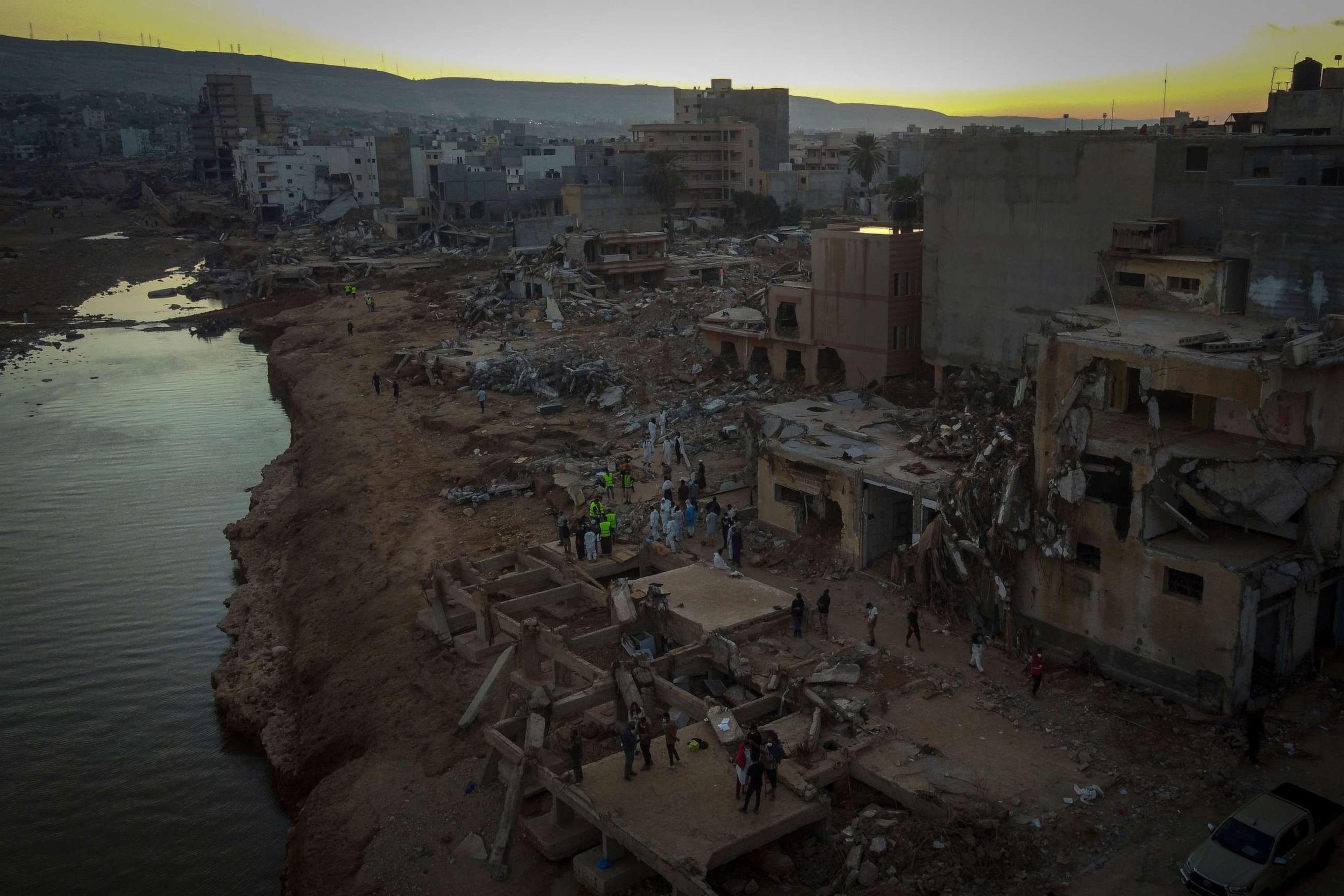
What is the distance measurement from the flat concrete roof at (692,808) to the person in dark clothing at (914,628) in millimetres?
4343

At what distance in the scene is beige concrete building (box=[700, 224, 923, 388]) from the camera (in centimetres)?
3067

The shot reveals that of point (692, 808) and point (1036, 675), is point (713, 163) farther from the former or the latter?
point (692, 808)

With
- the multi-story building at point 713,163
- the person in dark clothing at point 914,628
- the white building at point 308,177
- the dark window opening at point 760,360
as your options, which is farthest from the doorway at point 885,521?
the white building at point 308,177

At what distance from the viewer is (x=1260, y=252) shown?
19.1m

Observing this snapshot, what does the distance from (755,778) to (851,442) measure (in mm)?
10343

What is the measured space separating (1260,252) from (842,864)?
1272cm

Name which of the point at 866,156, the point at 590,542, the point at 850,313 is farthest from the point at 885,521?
the point at 866,156

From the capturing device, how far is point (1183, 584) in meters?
16.3

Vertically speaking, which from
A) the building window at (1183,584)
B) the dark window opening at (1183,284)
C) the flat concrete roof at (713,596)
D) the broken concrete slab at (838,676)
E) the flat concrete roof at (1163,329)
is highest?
the dark window opening at (1183,284)

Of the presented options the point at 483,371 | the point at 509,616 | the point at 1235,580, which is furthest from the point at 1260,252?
Result: the point at 483,371

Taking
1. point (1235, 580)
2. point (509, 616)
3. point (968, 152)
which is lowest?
point (509, 616)

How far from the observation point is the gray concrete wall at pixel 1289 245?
18219 millimetres

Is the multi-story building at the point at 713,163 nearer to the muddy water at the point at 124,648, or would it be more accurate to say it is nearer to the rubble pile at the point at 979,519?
the muddy water at the point at 124,648

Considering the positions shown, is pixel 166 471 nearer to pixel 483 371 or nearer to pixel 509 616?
pixel 483 371
